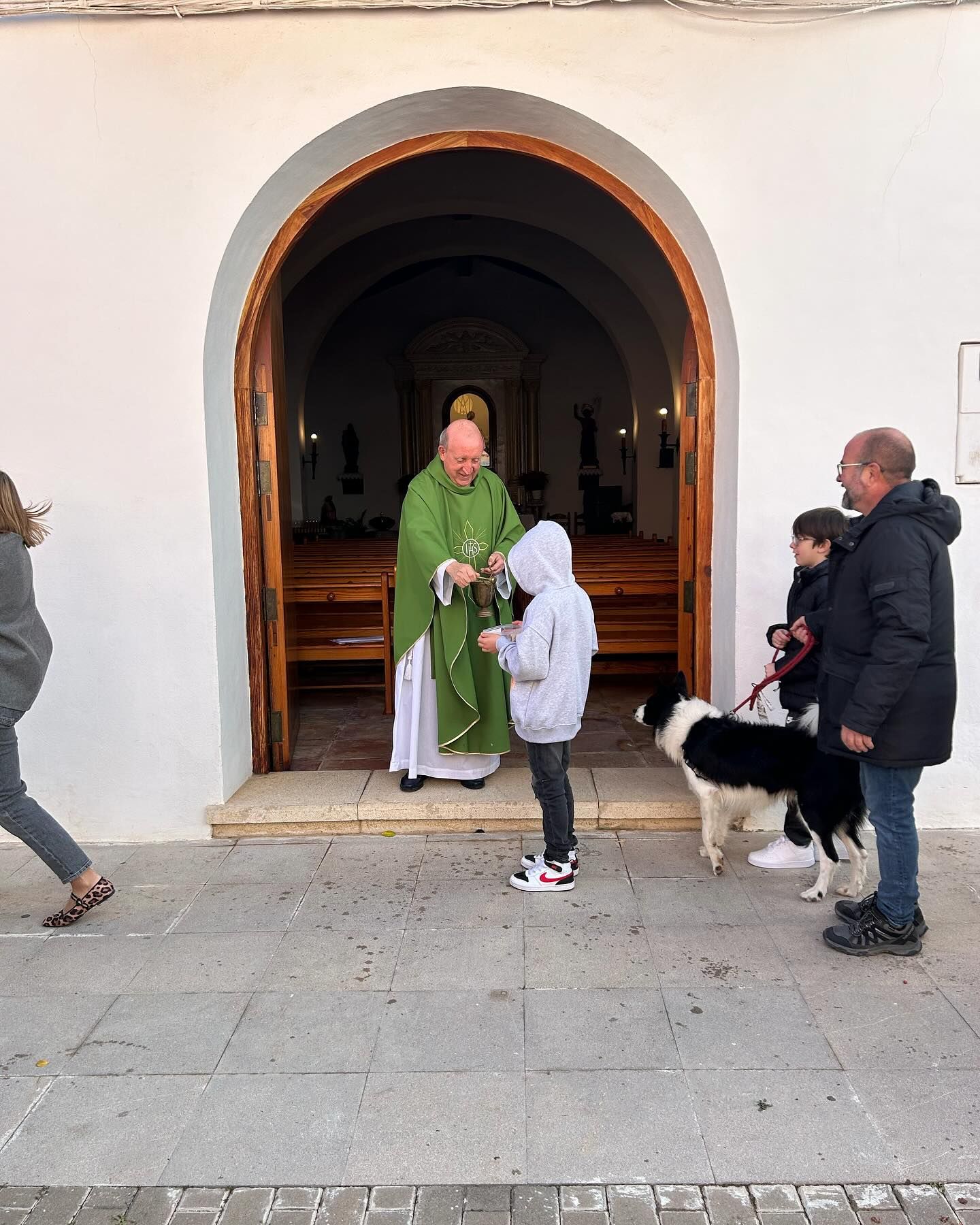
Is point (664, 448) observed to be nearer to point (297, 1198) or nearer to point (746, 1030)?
point (746, 1030)

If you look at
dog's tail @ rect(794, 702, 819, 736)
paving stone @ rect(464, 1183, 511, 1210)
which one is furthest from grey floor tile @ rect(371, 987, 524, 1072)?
dog's tail @ rect(794, 702, 819, 736)

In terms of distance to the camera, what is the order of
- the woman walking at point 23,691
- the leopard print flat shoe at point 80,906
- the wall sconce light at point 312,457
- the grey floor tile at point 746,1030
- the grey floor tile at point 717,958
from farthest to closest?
the wall sconce light at point 312,457 < the leopard print flat shoe at point 80,906 < the woman walking at point 23,691 < the grey floor tile at point 717,958 < the grey floor tile at point 746,1030

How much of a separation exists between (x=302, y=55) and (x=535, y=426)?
12.0 meters

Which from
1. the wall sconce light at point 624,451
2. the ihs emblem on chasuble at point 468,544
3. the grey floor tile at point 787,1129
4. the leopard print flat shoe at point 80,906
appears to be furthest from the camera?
the wall sconce light at point 624,451

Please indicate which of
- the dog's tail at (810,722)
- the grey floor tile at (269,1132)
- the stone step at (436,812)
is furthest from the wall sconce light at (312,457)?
the grey floor tile at (269,1132)

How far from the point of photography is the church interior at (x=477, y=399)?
6410 mm

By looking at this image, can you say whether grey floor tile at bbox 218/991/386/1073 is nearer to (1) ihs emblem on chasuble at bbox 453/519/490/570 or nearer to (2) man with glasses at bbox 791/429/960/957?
(2) man with glasses at bbox 791/429/960/957

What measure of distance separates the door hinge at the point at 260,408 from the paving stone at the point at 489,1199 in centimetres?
356

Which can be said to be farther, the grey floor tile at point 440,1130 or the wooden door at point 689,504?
the wooden door at point 689,504

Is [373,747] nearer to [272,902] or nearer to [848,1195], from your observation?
[272,902]

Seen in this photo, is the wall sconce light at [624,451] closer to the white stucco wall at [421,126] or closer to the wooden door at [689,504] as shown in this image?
the wooden door at [689,504]

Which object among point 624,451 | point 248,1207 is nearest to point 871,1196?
point 248,1207

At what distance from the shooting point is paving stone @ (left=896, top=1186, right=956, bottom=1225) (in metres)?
2.00

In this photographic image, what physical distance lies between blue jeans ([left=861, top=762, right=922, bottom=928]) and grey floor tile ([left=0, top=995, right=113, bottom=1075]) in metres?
2.56
